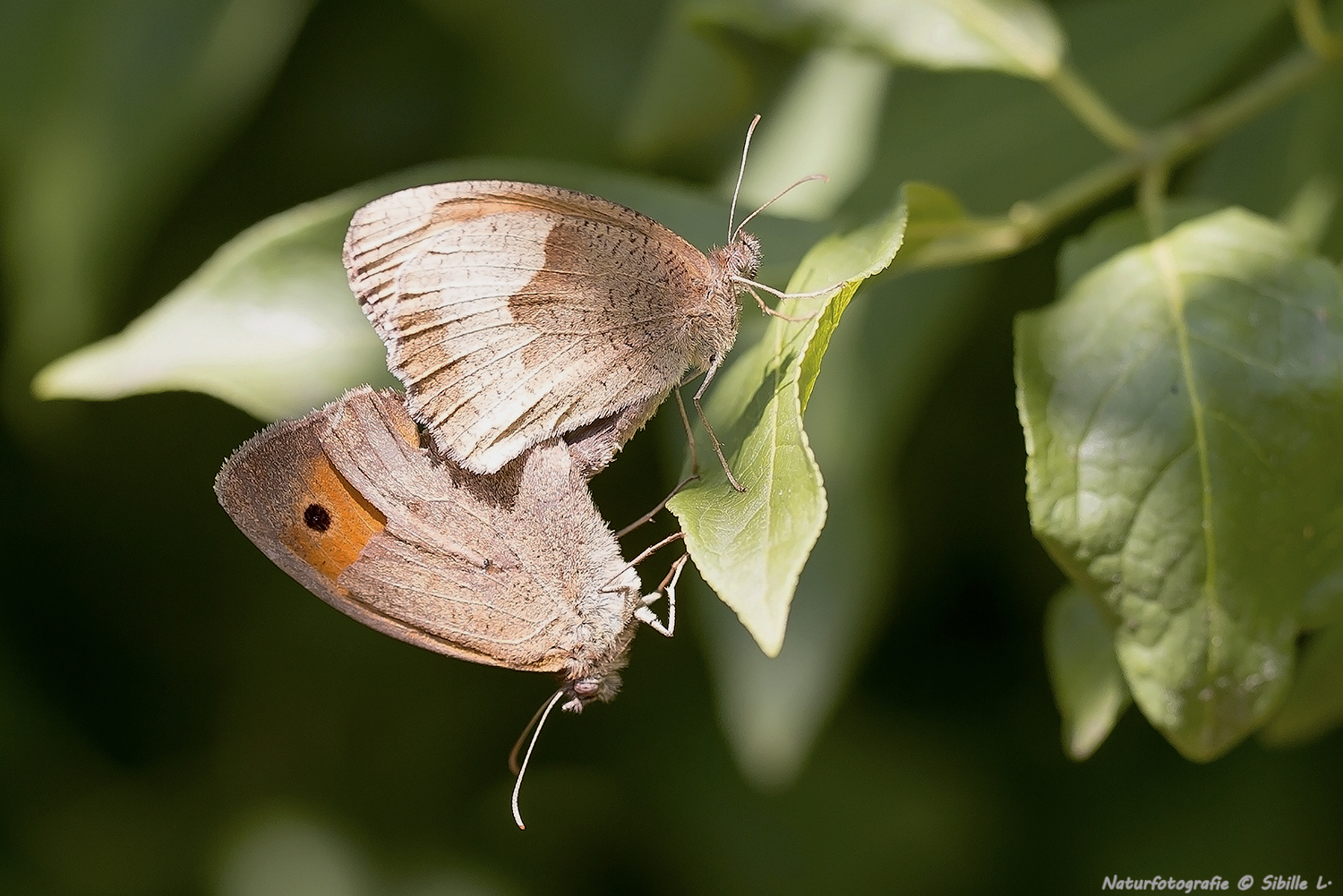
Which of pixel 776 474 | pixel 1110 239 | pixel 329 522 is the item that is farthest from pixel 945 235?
pixel 329 522

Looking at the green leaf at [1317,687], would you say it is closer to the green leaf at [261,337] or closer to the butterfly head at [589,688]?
the butterfly head at [589,688]

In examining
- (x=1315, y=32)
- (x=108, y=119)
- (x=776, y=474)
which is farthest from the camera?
(x=108, y=119)

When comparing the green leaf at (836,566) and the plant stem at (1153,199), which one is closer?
the plant stem at (1153,199)

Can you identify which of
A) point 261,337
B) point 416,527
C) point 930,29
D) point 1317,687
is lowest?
point 1317,687

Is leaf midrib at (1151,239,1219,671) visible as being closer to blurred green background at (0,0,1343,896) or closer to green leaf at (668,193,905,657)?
green leaf at (668,193,905,657)

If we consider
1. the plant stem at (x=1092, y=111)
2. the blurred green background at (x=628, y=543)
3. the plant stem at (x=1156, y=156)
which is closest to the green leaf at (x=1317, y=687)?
the blurred green background at (x=628, y=543)

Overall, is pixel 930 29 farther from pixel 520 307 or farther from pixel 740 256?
pixel 520 307
